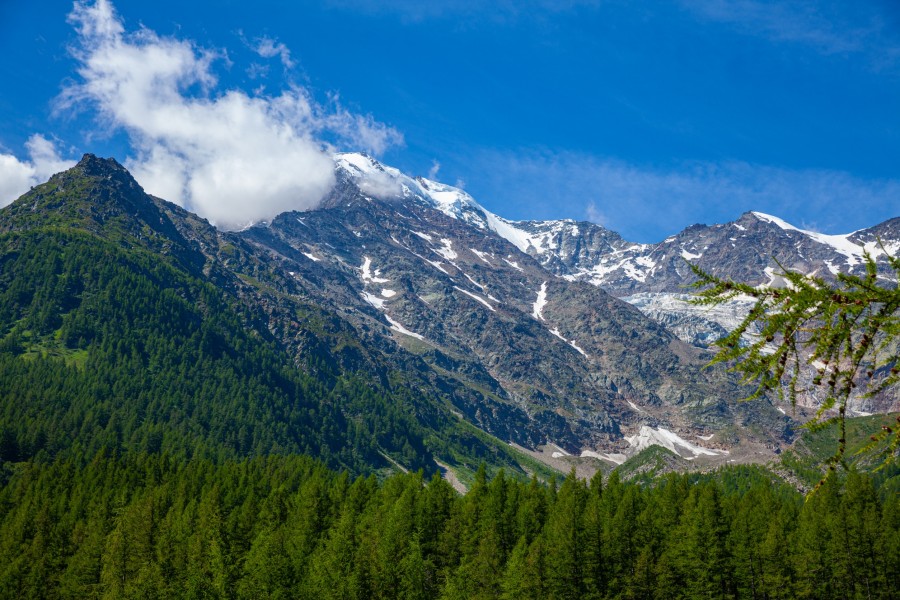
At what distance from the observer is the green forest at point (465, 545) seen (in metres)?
77.1

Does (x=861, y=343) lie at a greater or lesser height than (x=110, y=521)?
greater

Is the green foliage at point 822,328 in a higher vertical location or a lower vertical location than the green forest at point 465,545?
higher

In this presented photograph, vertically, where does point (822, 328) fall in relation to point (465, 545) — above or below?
above

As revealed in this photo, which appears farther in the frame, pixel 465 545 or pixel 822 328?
pixel 465 545

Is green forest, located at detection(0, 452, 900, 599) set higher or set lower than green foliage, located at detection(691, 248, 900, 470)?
lower

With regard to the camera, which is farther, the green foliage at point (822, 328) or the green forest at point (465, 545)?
the green forest at point (465, 545)

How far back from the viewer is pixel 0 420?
181375 millimetres

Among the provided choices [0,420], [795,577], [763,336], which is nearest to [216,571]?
[795,577]

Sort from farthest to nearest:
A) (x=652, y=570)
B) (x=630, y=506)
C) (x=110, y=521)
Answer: (x=110, y=521)
(x=630, y=506)
(x=652, y=570)

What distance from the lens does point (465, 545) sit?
8794 cm

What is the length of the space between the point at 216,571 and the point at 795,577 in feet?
230

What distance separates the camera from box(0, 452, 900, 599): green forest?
253ft

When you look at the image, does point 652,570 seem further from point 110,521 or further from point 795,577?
point 110,521

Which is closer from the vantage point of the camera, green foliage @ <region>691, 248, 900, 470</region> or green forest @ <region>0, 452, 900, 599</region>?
green foliage @ <region>691, 248, 900, 470</region>
